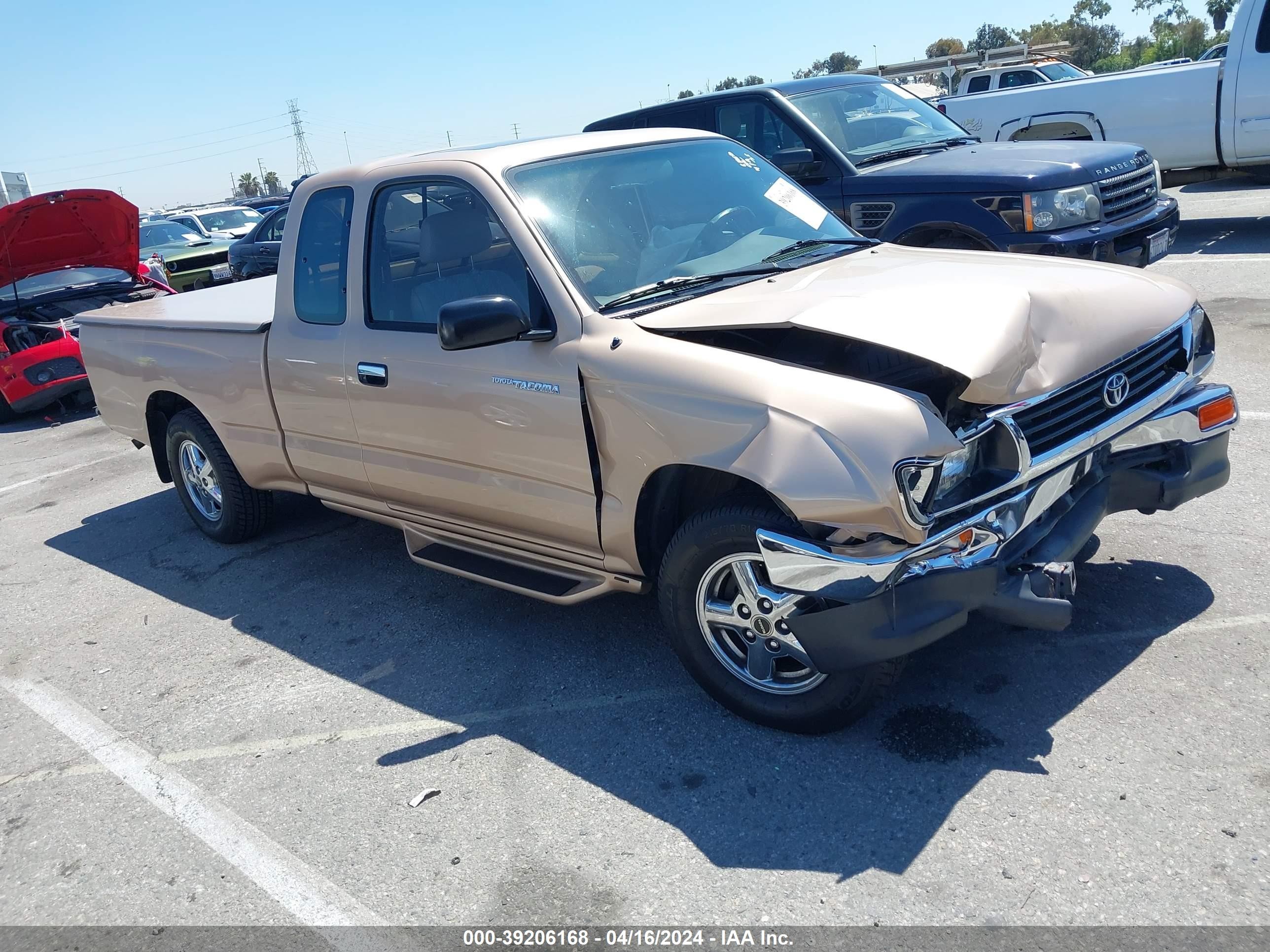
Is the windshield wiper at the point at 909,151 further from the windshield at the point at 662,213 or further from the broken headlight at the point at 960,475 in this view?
the broken headlight at the point at 960,475

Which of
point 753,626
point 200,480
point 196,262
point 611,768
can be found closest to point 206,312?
point 200,480

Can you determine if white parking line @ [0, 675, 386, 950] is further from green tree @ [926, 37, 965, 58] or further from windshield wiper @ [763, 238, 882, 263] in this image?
green tree @ [926, 37, 965, 58]

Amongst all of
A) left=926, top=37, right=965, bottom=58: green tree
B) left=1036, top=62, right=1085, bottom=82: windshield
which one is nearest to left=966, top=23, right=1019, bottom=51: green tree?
left=926, top=37, right=965, bottom=58: green tree

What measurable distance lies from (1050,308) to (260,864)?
121 inches

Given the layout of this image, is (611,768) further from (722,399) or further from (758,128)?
(758,128)

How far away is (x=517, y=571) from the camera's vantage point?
416 cm

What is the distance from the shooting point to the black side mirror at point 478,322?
3.63m

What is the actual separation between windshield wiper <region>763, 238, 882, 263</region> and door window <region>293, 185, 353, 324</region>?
1.86 meters

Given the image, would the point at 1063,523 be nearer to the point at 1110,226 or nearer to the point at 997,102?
the point at 1110,226

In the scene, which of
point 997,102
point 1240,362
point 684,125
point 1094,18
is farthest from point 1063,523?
point 1094,18

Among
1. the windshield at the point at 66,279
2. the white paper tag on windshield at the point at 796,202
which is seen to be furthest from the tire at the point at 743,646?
the windshield at the point at 66,279

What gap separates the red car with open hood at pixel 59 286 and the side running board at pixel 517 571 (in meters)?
6.90

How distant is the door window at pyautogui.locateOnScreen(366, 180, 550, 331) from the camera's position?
4008 millimetres

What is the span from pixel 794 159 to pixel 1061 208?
183 centimetres
